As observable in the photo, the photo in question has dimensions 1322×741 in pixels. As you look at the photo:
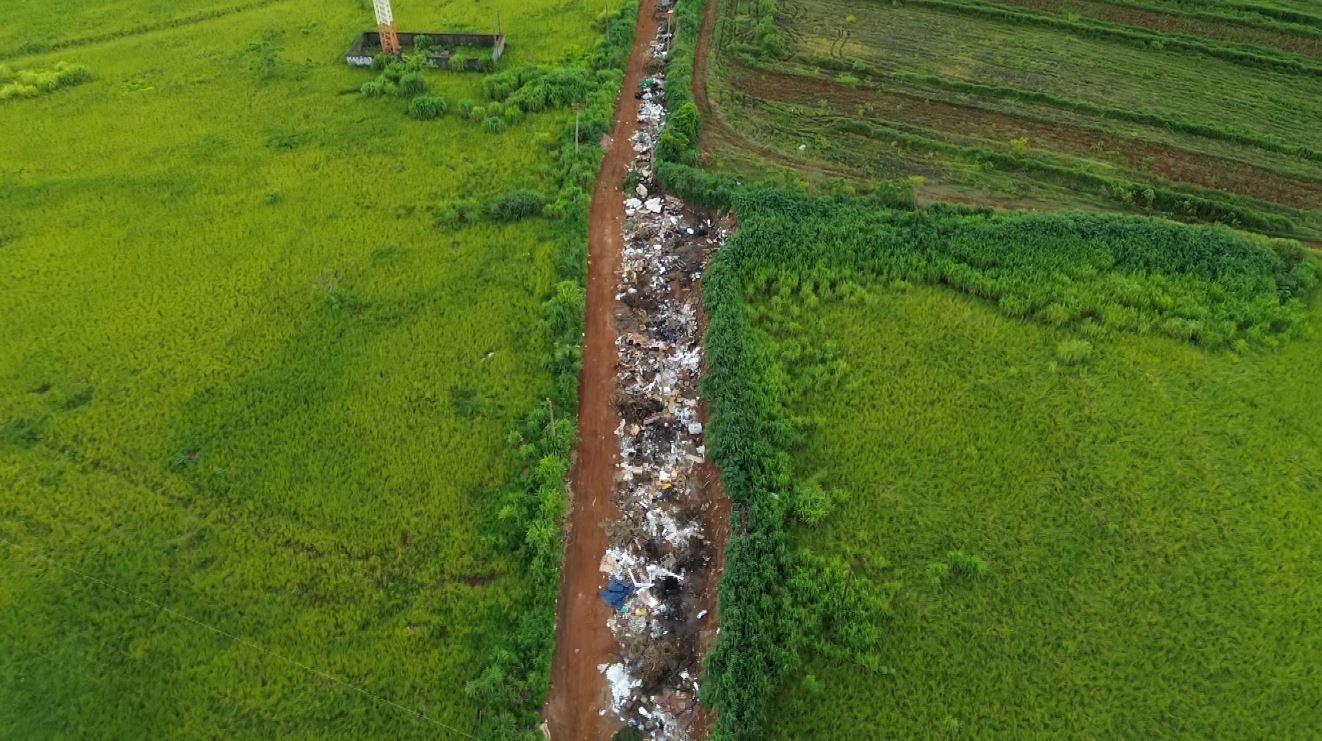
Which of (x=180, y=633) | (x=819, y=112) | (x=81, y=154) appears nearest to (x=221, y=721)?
(x=180, y=633)

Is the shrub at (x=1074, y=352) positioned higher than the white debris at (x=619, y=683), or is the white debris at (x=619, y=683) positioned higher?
the shrub at (x=1074, y=352)

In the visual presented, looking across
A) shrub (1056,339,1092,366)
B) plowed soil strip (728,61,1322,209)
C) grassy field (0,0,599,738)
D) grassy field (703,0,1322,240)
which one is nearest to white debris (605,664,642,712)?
grassy field (0,0,599,738)

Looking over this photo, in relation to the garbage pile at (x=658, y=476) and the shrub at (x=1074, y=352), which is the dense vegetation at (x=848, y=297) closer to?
the shrub at (x=1074, y=352)

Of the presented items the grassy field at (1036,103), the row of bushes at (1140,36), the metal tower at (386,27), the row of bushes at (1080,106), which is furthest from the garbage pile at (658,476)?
the row of bushes at (1140,36)

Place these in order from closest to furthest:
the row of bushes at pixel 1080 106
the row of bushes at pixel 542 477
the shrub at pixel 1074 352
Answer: the row of bushes at pixel 542 477
the shrub at pixel 1074 352
the row of bushes at pixel 1080 106

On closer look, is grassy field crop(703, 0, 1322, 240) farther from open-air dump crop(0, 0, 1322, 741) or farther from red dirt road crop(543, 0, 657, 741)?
red dirt road crop(543, 0, 657, 741)

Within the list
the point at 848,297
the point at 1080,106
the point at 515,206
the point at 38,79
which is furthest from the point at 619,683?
the point at 38,79
